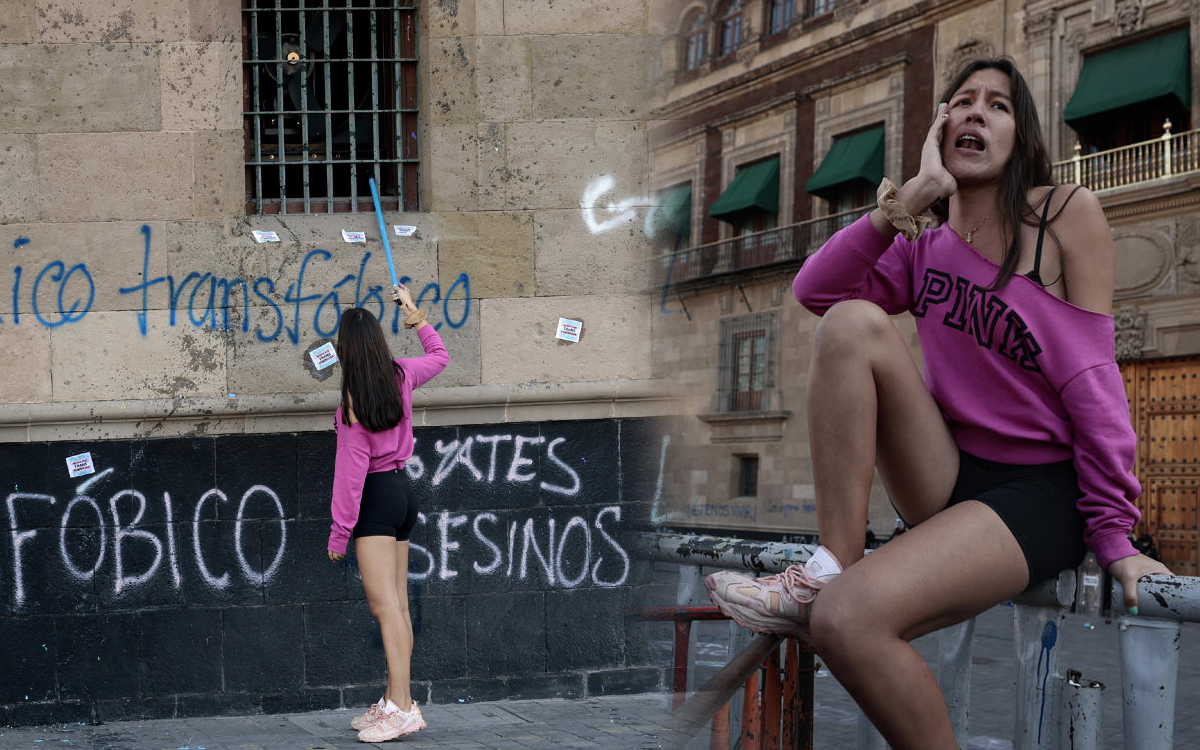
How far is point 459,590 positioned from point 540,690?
2.23 feet

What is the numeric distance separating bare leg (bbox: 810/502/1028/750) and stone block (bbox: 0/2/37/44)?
5.32 metres

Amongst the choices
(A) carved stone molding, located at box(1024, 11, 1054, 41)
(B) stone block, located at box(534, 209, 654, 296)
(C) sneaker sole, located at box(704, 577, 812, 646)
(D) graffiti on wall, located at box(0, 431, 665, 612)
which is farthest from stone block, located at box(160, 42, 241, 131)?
(A) carved stone molding, located at box(1024, 11, 1054, 41)

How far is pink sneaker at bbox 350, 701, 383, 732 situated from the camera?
17.6 ft

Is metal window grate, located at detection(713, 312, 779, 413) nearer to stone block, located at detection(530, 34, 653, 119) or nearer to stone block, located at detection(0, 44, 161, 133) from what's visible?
stone block, located at detection(530, 34, 653, 119)

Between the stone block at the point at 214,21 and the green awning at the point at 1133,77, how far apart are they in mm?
16102

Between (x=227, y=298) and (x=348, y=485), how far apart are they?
56.7 inches

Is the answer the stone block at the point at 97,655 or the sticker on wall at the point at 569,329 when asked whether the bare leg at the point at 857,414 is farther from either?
the stone block at the point at 97,655

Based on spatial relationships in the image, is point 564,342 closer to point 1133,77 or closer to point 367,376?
point 367,376

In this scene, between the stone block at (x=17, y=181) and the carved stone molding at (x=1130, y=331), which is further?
the carved stone molding at (x=1130, y=331)

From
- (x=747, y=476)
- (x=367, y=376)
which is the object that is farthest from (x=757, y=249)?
(x=367, y=376)

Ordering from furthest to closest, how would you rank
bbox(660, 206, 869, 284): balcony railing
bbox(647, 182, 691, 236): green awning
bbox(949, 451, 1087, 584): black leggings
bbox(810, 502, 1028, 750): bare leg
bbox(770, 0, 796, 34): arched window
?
1. bbox(647, 182, 691, 236): green awning
2. bbox(770, 0, 796, 34): arched window
3. bbox(660, 206, 869, 284): balcony railing
4. bbox(949, 451, 1087, 584): black leggings
5. bbox(810, 502, 1028, 750): bare leg

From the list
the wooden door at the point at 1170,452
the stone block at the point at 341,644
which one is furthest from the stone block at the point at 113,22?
the wooden door at the point at 1170,452

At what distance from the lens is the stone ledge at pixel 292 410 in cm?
584

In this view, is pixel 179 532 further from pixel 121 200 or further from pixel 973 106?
pixel 973 106
